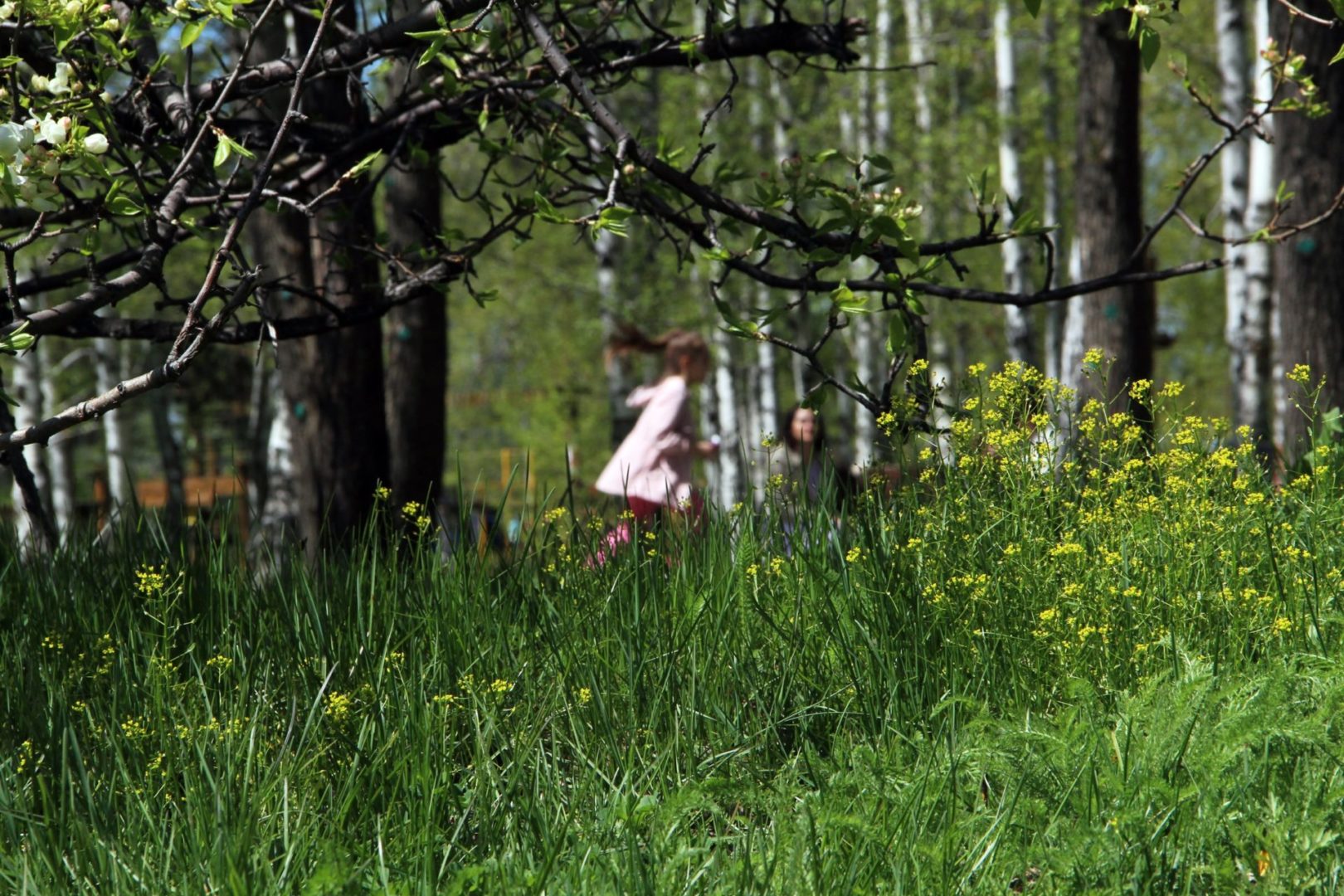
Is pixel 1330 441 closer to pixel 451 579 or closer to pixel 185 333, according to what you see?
pixel 451 579

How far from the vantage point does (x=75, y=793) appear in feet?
8.52

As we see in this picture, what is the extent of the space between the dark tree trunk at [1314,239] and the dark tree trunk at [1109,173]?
135 cm

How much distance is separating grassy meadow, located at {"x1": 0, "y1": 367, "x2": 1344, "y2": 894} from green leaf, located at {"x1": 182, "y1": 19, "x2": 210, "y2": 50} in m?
1.28

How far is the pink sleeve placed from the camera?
6.82m

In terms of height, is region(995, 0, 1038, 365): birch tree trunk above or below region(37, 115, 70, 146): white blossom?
above

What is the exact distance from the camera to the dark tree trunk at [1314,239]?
7.08m

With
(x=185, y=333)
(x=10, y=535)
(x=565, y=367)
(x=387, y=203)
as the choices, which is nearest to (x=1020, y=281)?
(x=387, y=203)

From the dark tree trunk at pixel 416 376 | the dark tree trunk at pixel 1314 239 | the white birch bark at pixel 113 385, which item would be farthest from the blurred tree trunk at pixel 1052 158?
the white birch bark at pixel 113 385

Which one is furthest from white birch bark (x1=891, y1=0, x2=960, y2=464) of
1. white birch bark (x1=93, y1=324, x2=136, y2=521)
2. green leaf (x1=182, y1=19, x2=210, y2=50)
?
green leaf (x1=182, y1=19, x2=210, y2=50)

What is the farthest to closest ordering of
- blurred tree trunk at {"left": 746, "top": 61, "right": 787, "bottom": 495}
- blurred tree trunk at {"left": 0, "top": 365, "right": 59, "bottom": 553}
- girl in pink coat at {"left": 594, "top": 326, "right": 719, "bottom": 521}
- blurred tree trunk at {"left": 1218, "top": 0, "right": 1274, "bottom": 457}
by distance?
1. blurred tree trunk at {"left": 746, "top": 61, "right": 787, "bottom": 495}
2. blurred tree trunk at {"left": 1218, "top": 0, "right": 1274, "bottom": 457}
3. girl in pink coat at {"left": 594, "top": 326, "right": 719, "bottom": 521}
4. blurred tree trunk at {"left": 0, "top": 365, "right": 59, "bottom": 553}

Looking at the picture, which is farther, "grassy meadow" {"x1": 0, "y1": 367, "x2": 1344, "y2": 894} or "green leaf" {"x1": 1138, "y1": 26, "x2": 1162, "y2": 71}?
"green leaf" {"x1": 1138, "y1": 26, "x2": 1162, "y2": 71}

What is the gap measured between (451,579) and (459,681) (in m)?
0.48

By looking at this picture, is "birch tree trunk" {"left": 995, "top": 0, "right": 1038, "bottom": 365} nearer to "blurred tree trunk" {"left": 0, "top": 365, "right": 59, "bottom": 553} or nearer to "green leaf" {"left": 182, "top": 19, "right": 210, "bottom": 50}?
"blurred tree trunk" {"left": 0, "top": 365, "right": 59, "bottom": 553}

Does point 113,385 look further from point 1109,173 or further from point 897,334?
point 897,334
